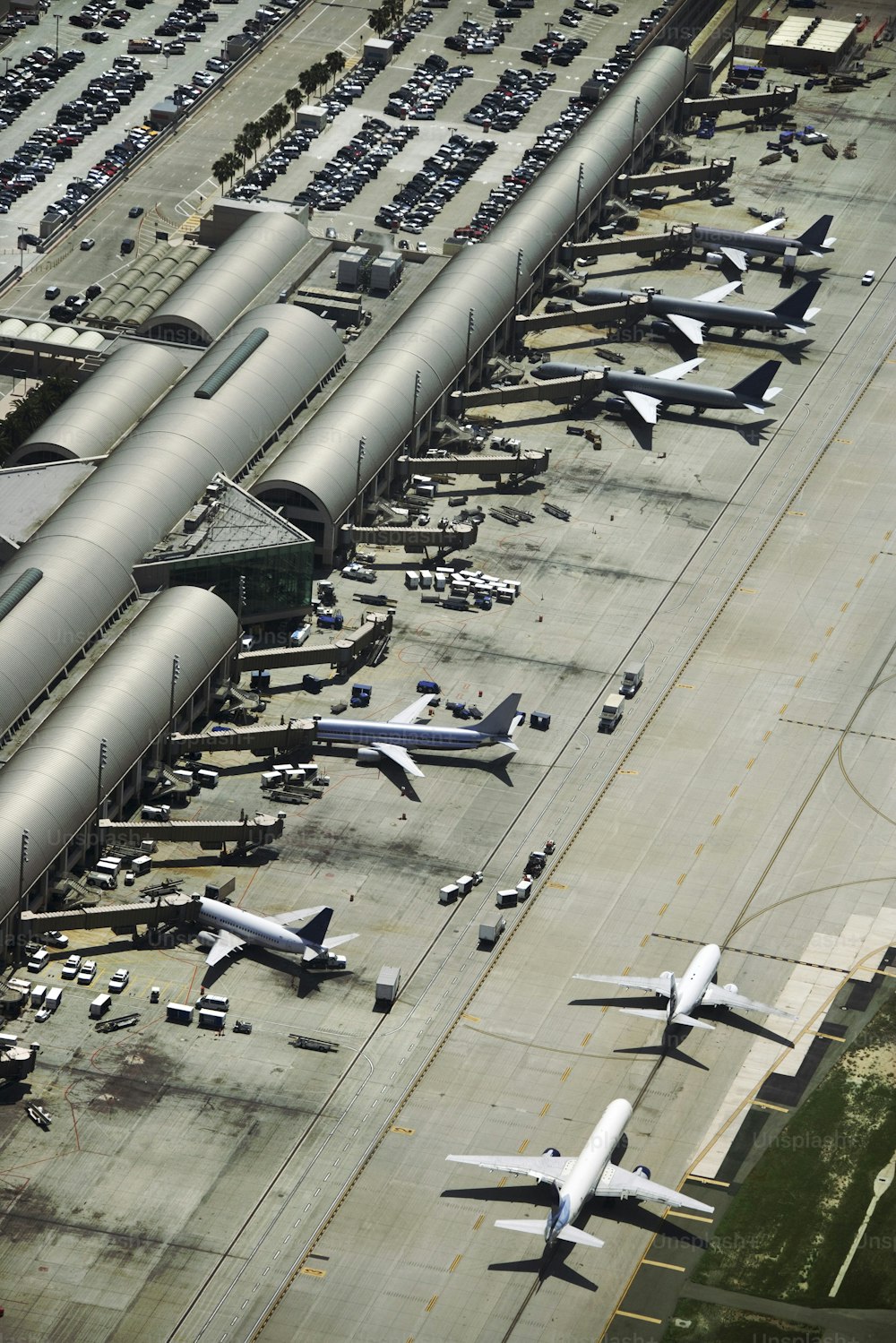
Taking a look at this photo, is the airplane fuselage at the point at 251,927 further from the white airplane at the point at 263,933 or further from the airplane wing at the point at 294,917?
the airplane wing at the point at 294,917

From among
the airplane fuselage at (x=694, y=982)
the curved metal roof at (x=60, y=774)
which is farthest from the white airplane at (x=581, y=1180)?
the curved metal roof at (x=60, y=774)

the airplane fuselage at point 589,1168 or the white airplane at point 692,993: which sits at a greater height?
the airplane fuselage at point 589,1168

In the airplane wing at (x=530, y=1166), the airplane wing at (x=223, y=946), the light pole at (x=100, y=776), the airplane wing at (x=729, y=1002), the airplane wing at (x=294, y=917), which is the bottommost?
the airplane wing at (x=729, y=1002)

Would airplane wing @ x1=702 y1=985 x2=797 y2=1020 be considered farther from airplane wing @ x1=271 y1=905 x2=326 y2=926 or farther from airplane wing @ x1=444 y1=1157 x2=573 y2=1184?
airplane wing @ x1=271 y1=905 x2=326 y2=926

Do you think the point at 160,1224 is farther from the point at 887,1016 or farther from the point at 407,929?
the point at 887,1016

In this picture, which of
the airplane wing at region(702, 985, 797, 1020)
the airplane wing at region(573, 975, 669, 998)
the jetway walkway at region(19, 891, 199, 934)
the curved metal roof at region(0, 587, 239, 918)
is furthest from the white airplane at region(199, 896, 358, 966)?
the airplane wing at region(702, 985, 797, 1020)
